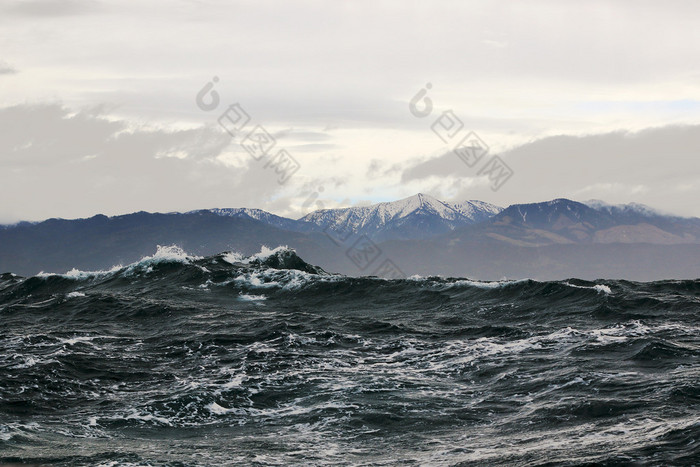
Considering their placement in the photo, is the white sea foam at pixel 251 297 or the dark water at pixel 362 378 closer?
the dark water at pixel 362 378

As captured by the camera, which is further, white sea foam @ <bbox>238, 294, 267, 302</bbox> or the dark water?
white sea foam @ <bbox>238, 294, 267, 302</bbox>

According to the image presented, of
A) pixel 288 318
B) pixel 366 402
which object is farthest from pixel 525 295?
pixel 366 402

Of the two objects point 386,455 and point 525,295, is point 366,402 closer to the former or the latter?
point 386,455

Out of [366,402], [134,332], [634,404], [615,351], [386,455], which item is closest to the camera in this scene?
[386,455]

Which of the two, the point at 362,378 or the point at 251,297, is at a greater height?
the point at 251,297

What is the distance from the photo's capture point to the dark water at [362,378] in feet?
74.3

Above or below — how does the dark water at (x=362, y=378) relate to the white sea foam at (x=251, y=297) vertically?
below

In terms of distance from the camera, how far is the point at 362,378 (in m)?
31.5

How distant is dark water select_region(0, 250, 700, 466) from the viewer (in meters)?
22.6

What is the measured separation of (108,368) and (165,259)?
40.1 metres

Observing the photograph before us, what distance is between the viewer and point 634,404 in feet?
82.7

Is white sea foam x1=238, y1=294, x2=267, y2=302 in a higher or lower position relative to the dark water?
higher

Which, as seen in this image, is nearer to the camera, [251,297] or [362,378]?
[362,378]

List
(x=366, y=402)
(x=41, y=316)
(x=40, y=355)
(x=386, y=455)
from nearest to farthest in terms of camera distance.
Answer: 1. (x=386, y=455)
2. (x=366, y=402)
3. (x=40, y=355)
4. (x=41, y=316)
